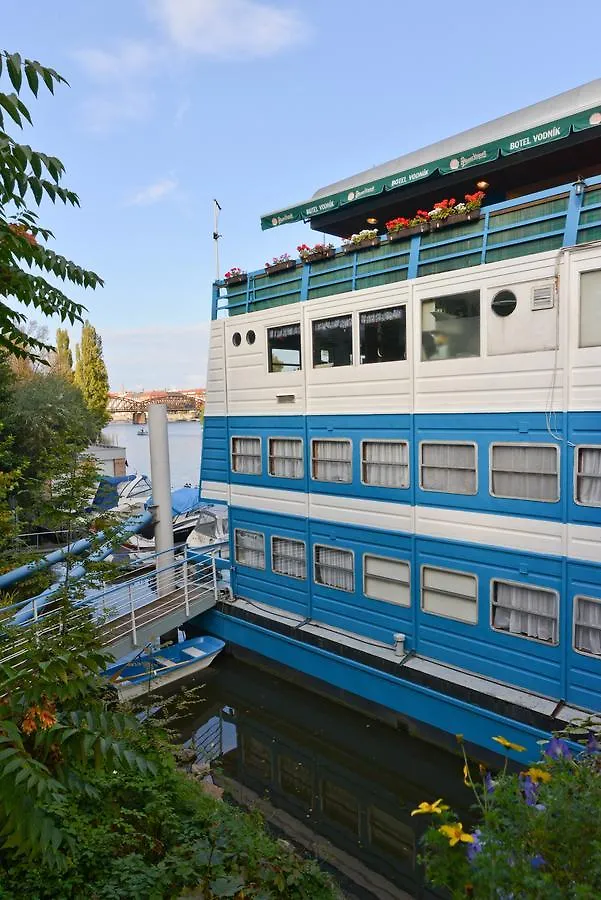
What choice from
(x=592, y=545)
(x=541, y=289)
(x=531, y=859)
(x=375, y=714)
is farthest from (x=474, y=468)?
(x=531, y=859)

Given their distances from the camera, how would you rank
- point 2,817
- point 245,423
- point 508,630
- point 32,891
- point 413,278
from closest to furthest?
point 2,817 → point 32,891 → point 508,630 → point 413,278 → point 245,423

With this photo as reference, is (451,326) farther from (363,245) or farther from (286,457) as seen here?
(286,457)

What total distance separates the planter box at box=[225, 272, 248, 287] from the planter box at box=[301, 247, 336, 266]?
A: 5.55 ft

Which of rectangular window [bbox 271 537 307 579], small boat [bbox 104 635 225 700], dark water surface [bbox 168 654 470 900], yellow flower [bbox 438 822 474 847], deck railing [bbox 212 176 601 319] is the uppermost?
deck railing [bbox 212 176 601 319]

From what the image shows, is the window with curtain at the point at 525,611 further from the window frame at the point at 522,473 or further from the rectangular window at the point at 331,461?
the rectangular window at the point at 331,461

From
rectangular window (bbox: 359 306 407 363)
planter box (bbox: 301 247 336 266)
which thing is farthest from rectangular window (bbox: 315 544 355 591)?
planter box (bbox: 301 247 336 266)

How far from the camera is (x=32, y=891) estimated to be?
4156 mm

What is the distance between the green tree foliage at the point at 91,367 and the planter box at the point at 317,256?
40.0 metres

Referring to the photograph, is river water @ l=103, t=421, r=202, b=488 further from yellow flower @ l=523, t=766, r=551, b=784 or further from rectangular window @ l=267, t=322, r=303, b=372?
yellow flower @ l=523, t=766, r=551, b=784

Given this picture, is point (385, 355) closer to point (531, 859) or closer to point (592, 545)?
point (592, 545)

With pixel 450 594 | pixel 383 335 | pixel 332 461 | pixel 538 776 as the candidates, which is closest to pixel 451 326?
pixel 383 335

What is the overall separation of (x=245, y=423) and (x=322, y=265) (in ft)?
11.8

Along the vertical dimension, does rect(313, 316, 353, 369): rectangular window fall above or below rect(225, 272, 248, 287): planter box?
below

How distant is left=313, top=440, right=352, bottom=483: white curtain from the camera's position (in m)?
10.8
